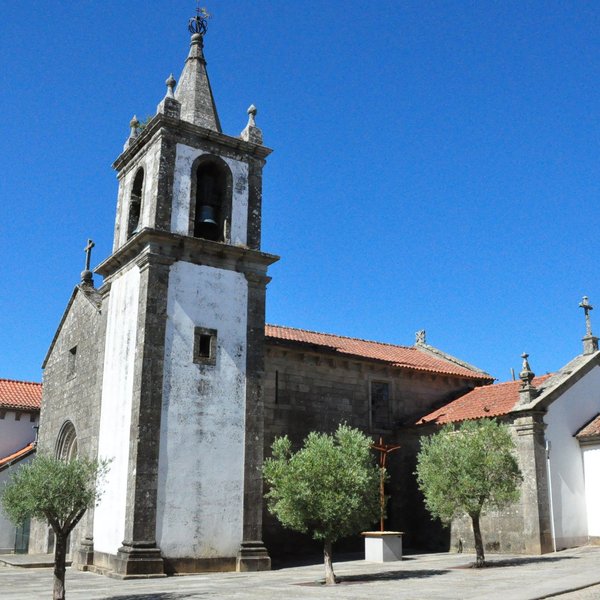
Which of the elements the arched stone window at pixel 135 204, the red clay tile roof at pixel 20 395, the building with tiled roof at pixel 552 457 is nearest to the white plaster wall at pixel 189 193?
the arched stone window at pixel 135 204

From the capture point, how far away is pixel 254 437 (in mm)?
19797

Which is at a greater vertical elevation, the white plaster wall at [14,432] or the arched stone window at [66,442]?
the white plaster wall at [14,432]

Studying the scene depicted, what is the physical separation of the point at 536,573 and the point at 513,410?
6.74 meters

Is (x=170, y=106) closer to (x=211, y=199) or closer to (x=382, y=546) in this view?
(x=211, y=199)

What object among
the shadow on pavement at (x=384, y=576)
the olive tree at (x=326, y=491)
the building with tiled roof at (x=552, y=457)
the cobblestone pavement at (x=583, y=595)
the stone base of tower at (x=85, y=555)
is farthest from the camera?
the building with tiled roof at (x=552, y=457)

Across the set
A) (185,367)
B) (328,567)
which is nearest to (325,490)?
(328,567)

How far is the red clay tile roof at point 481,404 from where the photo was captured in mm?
22708

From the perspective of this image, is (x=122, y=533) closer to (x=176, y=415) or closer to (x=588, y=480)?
(x=176, y=415)

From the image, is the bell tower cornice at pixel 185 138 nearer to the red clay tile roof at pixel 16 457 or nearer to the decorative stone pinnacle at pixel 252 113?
the decorative stone pinnacle at pixel 252 113

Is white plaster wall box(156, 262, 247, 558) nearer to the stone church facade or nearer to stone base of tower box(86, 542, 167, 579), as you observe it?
the stone church facade

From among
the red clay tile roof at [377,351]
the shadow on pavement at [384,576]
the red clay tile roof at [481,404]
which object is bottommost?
the shadow on pavement at [384,576]

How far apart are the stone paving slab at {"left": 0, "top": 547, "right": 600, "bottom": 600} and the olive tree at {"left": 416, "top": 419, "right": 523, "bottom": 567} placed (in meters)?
1.52

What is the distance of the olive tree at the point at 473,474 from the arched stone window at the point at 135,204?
11599mm

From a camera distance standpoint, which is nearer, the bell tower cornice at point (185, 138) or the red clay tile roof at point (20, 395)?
the bell tower cornice at point (185, 138)
